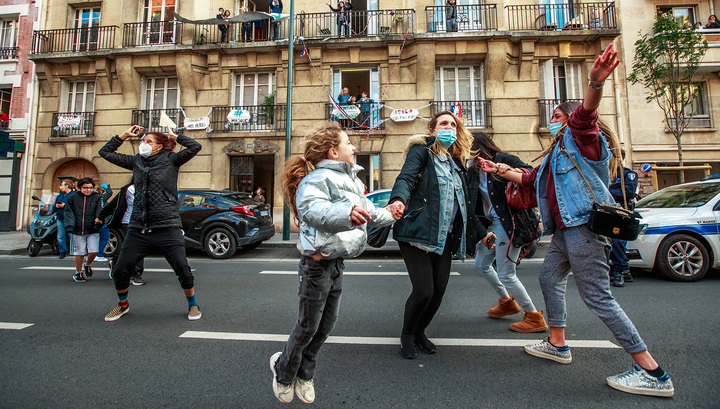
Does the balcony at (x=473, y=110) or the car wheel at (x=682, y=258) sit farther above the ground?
the balcony at (x=473, y=110)

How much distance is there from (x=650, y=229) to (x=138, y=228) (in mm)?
6809

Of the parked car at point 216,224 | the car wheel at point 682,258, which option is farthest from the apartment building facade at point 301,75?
the car wheel at point 682,258

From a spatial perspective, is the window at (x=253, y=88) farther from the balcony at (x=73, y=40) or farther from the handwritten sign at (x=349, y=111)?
the balcony at (x=73, y=40)

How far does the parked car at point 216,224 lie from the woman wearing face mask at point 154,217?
15.2 ft

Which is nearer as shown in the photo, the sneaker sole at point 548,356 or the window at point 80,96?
the sneaker sole at point 548,356

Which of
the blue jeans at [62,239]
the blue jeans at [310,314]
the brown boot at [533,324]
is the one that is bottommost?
the brown boot at [533,324]

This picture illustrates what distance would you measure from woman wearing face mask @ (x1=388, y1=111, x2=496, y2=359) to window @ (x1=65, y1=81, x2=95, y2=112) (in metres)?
18.3

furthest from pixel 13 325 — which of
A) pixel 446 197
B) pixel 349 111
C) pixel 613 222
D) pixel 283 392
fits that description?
pixel 349 111

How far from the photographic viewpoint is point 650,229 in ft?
17.5

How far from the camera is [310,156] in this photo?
2.12 m

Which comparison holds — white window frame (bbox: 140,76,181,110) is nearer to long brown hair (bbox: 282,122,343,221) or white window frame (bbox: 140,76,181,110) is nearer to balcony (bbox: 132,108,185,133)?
balcony (bbox: 132,108,185,133)

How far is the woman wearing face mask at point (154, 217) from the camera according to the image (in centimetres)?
364

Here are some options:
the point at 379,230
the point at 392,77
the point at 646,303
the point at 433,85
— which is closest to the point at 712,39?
the point at 433,85

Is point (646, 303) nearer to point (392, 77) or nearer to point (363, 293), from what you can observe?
point (363, 293)
